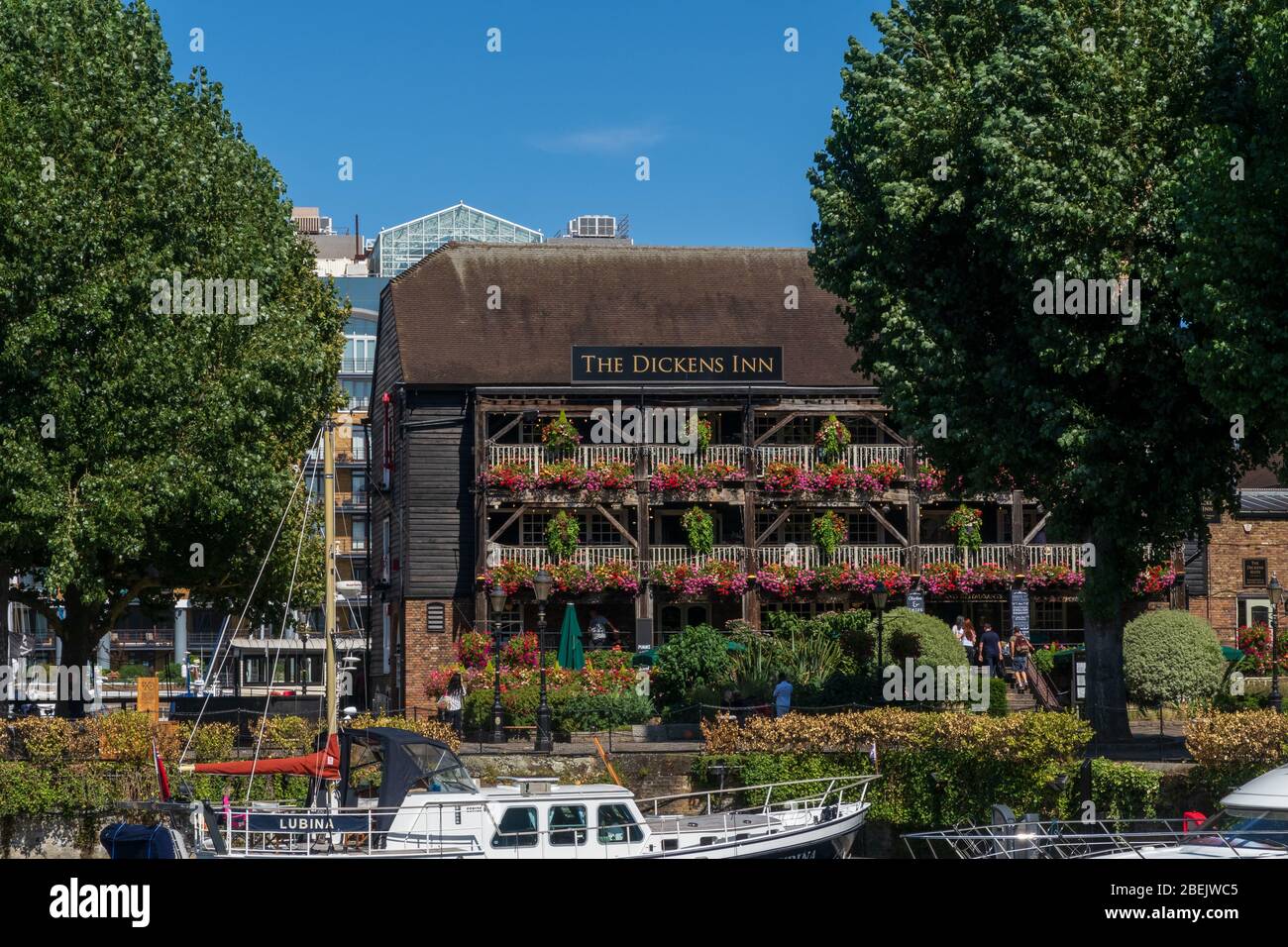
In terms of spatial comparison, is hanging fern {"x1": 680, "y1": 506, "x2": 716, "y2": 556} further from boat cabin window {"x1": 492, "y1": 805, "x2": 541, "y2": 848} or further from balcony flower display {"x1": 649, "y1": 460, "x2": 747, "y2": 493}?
boat cabin window {"x1": 492, "y1": 805, "x2": 541, "y2": 848}

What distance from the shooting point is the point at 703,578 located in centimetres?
4738

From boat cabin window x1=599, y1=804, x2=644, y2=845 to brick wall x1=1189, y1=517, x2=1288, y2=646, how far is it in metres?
33.9

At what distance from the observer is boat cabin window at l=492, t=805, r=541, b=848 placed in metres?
21.5

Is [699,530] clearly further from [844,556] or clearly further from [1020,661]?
[1020,661]

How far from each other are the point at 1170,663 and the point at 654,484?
15399 mm

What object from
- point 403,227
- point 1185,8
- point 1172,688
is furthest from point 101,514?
point 403,227

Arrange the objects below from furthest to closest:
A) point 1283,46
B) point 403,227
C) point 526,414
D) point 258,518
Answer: point 403,227 → point 526,414 → point 258,518 → point 1283,46

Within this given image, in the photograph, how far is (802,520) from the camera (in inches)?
1976

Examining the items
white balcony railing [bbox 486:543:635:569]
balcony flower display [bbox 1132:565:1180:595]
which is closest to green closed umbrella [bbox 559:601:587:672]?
white balcony railing [bbox 486:543:635:569]

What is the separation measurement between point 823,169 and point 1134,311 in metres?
7.79

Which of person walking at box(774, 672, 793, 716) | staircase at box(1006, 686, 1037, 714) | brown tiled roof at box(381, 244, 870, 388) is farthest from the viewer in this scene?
brown tiled roof at box(381, 244, 870, 388)

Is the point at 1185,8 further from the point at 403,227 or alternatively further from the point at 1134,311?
Result: the point at 403,227

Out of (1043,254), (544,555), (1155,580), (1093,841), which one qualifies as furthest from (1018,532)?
(1093,841)

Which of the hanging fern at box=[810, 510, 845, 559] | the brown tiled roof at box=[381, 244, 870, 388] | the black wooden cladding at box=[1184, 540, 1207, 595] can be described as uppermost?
the brown tiled roof at box=[381, 244, 870, 388]
